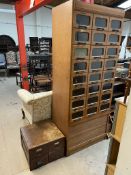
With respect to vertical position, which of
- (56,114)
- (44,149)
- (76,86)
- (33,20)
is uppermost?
(33,20)

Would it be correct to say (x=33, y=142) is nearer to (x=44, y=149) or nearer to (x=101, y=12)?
(x=44, y=149)

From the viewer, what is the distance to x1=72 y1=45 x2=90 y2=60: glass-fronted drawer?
1.77 meters

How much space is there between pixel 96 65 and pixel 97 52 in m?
0.17

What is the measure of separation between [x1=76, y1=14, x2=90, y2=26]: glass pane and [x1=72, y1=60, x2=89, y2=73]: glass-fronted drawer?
43 centimetres

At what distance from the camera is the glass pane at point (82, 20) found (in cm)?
169

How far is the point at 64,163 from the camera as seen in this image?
207 centimetres

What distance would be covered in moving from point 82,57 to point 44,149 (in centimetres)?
127

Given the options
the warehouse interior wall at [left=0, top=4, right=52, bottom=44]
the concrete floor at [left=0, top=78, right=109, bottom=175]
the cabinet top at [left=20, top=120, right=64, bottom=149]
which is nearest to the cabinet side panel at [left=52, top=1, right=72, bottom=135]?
the cabinet top at [left=20, top=120, right=64, bottom=149]

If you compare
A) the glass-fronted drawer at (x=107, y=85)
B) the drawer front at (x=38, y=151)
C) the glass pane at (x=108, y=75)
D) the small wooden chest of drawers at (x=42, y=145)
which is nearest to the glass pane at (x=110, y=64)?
the glass pane at (x=108, y=75)

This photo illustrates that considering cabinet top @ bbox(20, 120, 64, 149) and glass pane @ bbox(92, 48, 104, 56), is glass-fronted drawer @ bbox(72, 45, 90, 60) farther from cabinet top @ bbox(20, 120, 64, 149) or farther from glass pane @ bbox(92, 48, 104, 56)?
cabinet top @ bbox(20, 120, 64, 149)

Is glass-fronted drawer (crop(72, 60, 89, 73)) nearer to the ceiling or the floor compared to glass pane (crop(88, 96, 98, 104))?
nearer to the ceiling

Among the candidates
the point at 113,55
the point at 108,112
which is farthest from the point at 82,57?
the point at 108,112

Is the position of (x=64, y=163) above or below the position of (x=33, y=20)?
below

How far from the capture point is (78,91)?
198 centimetres
